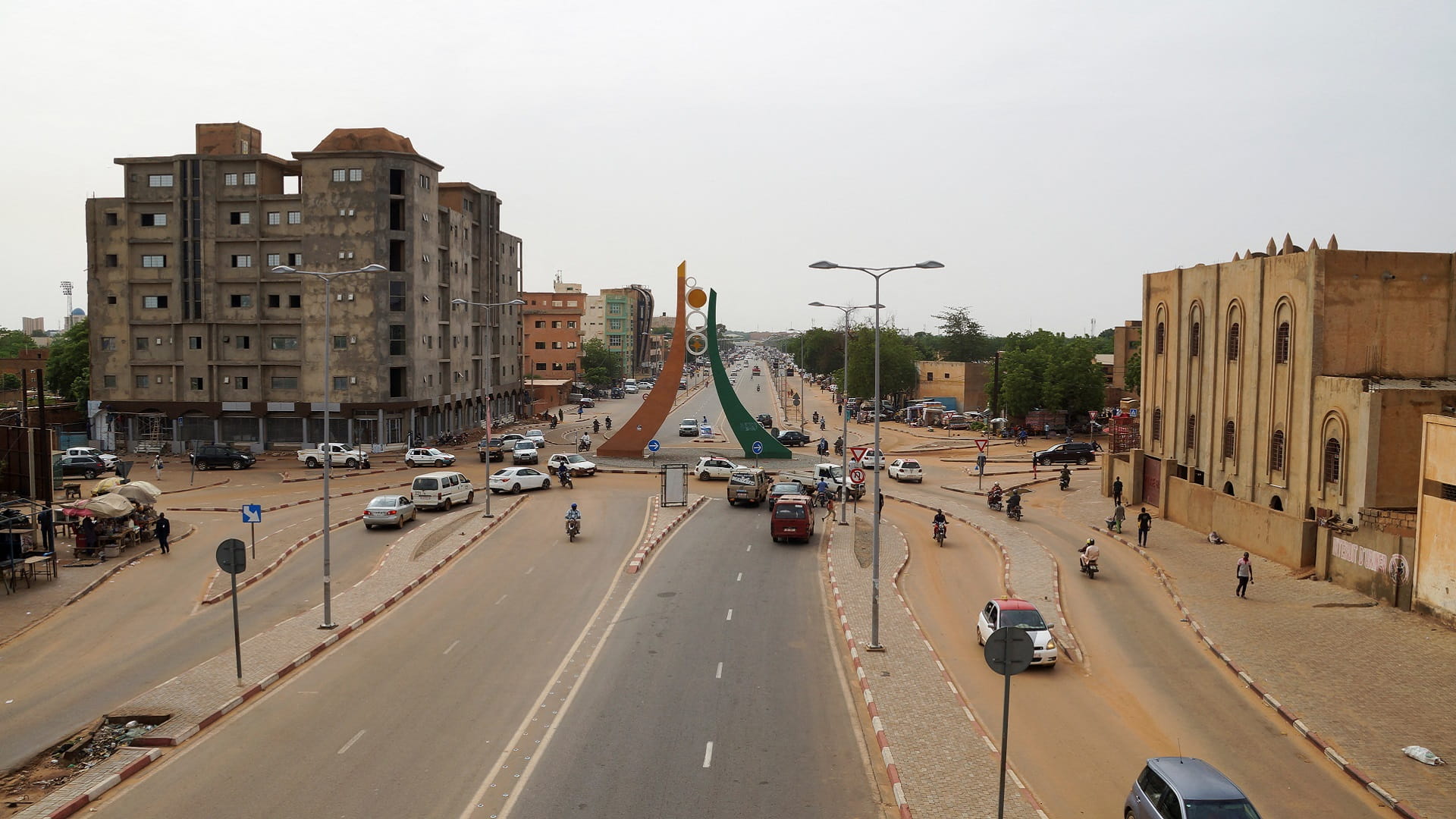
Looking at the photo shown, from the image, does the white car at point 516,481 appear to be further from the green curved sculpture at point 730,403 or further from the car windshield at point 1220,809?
the car windshield at point 1220,809

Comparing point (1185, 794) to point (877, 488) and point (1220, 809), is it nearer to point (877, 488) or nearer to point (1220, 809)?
point (1220, 809)

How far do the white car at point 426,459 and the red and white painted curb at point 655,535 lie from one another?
62.3 ft

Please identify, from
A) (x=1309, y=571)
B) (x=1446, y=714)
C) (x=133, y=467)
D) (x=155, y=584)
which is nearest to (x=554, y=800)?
(x=1446, y=714)

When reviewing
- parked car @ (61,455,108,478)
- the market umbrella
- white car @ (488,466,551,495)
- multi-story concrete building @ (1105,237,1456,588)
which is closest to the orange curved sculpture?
white car @ (488,466,551,495)

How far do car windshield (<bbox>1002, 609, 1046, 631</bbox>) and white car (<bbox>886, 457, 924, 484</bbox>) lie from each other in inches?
1315

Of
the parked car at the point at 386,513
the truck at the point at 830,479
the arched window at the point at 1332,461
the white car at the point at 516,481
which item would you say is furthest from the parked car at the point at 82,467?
the arched window at the point at 1332,461

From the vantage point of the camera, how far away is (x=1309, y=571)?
102 ft

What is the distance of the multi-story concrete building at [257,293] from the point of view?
67375 mm

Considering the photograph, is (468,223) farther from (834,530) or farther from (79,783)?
(79,783)

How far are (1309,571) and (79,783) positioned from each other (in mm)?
31701

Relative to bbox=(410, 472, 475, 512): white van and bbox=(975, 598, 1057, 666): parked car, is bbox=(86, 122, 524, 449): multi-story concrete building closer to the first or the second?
bbox=(410, 472, 475, 512): white van

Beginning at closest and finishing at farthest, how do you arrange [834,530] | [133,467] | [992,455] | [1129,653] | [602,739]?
[602,739] → [1129,653] → [834,530] → [133,467] → [992,455]

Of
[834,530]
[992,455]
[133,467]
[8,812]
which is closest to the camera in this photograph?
[8,812]

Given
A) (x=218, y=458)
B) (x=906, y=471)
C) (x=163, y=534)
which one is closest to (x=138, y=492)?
(x=163, y=534)
